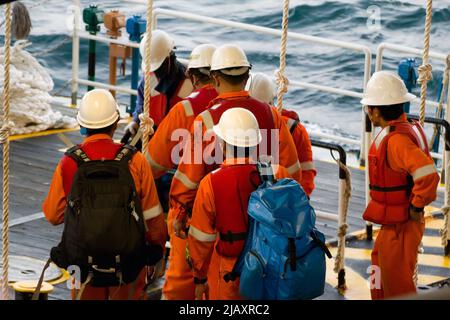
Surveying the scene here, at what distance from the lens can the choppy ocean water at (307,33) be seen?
2214 centimetres

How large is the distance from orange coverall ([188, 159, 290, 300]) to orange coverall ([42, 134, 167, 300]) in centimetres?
27

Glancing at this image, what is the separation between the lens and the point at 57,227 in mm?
8742

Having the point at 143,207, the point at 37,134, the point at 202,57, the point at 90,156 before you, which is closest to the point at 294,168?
the point at 202,57

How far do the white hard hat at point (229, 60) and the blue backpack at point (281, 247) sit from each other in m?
0.94

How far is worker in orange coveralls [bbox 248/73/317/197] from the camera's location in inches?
284

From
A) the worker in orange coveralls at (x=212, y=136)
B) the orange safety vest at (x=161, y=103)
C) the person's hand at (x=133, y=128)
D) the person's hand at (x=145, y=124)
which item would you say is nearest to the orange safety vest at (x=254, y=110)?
the worker in orange coveralls at (x=212, y=136)

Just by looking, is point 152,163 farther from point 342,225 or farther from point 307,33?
point 307,33

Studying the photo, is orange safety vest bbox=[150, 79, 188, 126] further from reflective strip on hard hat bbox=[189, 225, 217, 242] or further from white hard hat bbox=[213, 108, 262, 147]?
reflective strip on hard hat bbox=[189, 225, 217, 242]

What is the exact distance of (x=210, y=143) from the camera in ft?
20.8

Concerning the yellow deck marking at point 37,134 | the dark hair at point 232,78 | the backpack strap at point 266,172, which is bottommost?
the yellow deck marking at point 37,134

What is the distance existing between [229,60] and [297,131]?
3.09ft

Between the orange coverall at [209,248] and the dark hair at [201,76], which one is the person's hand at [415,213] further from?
the dark hair at [201,76]

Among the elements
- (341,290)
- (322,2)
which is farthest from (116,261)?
(322,2)
